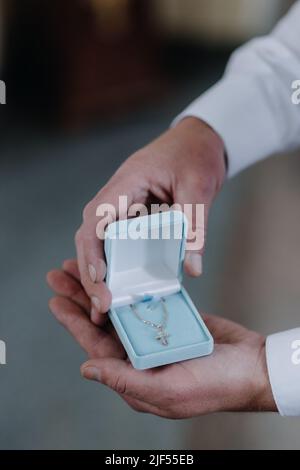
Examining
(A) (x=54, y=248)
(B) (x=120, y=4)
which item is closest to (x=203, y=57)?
(B) (x=120, y=4)

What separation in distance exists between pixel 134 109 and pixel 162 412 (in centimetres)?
148

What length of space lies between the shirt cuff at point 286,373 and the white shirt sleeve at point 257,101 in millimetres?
243

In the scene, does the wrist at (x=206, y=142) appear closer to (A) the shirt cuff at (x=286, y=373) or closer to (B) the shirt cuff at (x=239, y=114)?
(B) the shirt cuff at (x=239, y=114)

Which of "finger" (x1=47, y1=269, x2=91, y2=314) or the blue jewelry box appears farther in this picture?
"finger" (x1=47, y1=269, x2=91, y2=314)

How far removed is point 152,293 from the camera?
591 millimetres

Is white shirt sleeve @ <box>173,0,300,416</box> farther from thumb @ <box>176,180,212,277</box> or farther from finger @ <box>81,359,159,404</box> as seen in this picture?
finger @ <box>81,359,159,404</box>

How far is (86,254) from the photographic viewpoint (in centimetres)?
58

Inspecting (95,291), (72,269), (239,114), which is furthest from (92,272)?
(239,114)

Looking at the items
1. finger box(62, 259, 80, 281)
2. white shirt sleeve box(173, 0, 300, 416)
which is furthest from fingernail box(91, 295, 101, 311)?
white shirt sleeve box(173, 0, 300, 416)

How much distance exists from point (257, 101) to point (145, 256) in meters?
0.24

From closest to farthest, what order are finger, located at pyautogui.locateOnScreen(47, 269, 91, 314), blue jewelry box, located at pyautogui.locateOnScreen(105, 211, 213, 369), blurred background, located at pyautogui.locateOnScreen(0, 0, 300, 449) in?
blue jewelry box, located at pyautogui.locateOnScreen(105, 211, 213, 369)
finger, located at pyautogui.locateOnScreen(47, 269, 91, 314)
blurred background, located at pyautogui.locateOnScreen(0, 0, 300, 449)

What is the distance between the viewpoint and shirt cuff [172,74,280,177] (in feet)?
2.32

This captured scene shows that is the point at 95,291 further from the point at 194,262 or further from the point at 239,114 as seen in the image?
the point at 239,114

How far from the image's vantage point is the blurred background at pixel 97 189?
0.92m
